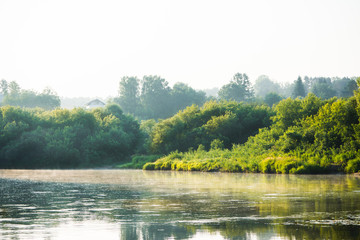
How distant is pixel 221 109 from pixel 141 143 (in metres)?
15.8

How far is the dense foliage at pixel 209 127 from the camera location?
59.7 metres

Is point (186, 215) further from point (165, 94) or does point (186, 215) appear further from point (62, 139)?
point (165, 94)

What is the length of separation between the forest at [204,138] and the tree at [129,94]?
5706cm

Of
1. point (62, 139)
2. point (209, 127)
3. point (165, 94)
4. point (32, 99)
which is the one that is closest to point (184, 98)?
point (165, 94)

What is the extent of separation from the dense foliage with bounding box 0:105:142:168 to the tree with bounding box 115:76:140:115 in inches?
2700

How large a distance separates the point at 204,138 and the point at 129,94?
87.6 metres

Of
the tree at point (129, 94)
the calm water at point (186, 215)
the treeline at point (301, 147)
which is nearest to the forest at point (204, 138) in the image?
the treeline at point (301, 147)

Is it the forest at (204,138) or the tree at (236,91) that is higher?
the tree at (236,91)

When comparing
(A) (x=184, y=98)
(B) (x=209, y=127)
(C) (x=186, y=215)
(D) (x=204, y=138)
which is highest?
(A) (x=184, y=98)

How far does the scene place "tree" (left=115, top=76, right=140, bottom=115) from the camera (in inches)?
5645

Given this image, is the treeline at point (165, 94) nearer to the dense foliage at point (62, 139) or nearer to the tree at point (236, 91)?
the tree at point (236, 91)

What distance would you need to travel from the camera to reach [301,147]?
4422 centimetres

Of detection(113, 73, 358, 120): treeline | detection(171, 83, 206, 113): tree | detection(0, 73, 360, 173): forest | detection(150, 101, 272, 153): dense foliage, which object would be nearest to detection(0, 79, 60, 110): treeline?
detection(113, 73, 358, 120): treeline

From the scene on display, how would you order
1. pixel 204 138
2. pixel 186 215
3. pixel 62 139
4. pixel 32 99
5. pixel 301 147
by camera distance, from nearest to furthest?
pixel 186 215, pixel 301 147, pixel 204 138, pixel 62 139, pixel 32 99
